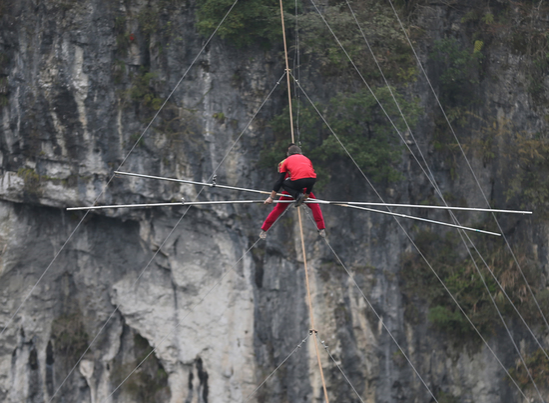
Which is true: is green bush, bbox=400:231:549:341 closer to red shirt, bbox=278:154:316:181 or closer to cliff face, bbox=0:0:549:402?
cliff face, bbox=0:0:549:402

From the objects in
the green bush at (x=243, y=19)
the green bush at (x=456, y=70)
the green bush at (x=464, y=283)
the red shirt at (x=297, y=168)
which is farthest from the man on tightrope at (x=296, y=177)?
the green bush at (x=456, y=70)

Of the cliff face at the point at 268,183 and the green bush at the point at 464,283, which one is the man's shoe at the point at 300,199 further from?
the green bush at the point at 464,283

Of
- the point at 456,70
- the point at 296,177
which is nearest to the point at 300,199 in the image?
the point at 296,177

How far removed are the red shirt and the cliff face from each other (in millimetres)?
4218

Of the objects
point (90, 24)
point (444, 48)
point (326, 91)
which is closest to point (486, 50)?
point (444, 48)

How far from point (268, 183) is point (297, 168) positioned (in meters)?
4.59

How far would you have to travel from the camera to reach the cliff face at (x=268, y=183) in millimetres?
13898

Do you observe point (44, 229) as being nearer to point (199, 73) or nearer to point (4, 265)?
point (4, 265)

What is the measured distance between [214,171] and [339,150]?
2691 mm

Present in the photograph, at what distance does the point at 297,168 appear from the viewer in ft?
30.8

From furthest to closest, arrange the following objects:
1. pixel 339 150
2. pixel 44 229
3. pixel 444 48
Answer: pixel 44 229
pixel 444 48
pixel 339 150

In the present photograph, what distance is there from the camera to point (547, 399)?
14070 mm

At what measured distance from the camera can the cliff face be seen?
1390cm

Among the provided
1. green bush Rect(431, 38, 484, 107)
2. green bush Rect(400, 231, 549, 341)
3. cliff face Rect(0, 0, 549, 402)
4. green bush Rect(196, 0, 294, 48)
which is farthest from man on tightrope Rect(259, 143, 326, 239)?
green bush Rect(431, 38, 484, 107)
